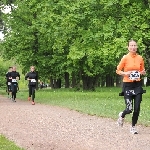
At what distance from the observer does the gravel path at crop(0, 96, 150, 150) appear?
8977 millimetres

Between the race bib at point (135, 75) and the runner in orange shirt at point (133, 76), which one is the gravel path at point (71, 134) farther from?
the race bib at point (135, 75)

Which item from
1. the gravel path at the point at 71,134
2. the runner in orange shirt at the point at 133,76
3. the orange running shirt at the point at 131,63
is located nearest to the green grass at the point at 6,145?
the gravel path at the point at 71,134

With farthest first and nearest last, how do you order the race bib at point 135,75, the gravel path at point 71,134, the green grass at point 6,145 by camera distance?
the race bib at point 135,75
the gravel path at point 71,134
the green grass at point 6,145

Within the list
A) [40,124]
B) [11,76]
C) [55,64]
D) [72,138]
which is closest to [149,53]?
[11,76]

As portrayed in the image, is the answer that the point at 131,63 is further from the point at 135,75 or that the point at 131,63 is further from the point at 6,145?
the point at 6,145

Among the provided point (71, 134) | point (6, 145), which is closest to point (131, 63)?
point (71, 134)

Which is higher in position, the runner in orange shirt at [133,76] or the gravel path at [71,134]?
the runner in orange shirt at [133,76]

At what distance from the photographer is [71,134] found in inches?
420

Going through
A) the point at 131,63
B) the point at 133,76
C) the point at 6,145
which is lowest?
the point at 6,145

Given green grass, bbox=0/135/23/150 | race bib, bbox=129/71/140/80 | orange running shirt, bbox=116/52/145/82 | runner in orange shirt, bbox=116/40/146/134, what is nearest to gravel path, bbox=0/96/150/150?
green grass, bbox=0/135/23/150

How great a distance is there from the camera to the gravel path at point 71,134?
8.98 m

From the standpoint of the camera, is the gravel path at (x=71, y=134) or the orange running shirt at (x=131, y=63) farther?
the orange running shirt at (x=131, y=63)

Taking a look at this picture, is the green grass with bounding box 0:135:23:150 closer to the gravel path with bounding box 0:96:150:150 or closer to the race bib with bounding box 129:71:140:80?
the gravel path with bounding box 0:96:150:150

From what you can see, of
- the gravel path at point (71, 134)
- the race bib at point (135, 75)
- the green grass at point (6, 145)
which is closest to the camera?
the green grass at point (6, 145)
